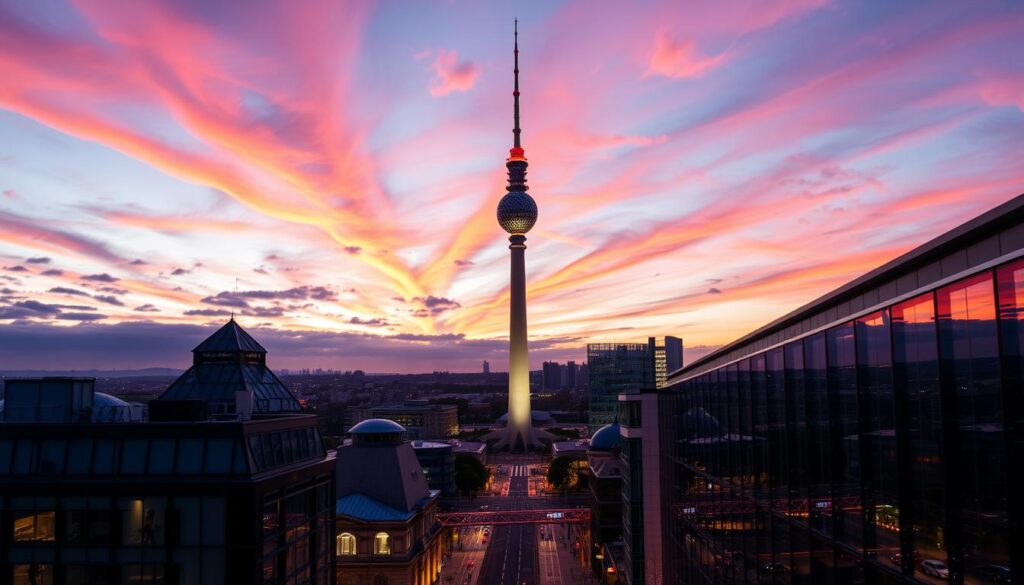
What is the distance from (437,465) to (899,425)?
458 ft

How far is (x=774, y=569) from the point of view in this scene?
93.8 feet

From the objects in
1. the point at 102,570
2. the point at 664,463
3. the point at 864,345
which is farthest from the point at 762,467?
the point at 102,570

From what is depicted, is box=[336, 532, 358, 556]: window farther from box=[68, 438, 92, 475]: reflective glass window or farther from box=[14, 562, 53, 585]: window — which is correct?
box=[68, 438, 92, 475]: reflective glass window

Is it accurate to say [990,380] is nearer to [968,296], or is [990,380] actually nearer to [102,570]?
[968,296]

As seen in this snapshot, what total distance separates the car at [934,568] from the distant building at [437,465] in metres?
138

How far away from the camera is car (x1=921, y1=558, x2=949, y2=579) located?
54.5 feet

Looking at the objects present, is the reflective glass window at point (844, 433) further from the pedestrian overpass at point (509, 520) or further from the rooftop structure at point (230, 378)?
the pedestrian overpass at point (509, 520)

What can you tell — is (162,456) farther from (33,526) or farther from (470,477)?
(470,477)

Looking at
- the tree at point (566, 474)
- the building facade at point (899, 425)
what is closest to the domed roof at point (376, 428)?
the tree at point (566, 474)

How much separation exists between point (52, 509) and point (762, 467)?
36.6 metres

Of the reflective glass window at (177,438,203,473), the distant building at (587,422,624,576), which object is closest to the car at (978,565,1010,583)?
the reflective glass window at (177,438,203,473)

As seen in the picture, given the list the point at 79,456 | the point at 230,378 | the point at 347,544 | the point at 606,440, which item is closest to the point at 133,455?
the point at 79,456

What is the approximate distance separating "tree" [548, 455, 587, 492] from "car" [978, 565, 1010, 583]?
6305 inches

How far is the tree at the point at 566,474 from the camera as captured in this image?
173m
